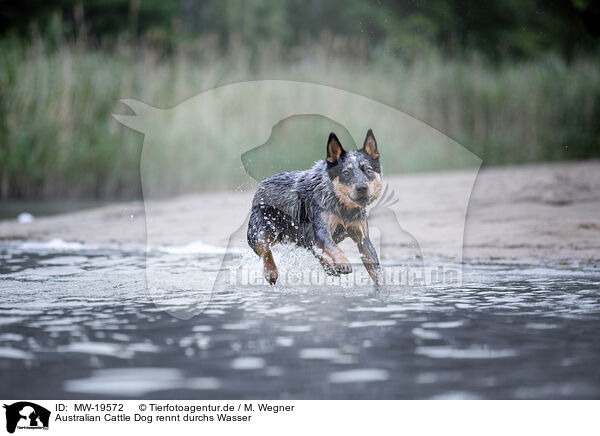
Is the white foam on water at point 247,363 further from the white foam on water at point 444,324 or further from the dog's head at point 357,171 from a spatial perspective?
the dog's head at point 357,171

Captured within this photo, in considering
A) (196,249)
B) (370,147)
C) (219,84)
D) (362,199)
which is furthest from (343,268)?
(219,84)

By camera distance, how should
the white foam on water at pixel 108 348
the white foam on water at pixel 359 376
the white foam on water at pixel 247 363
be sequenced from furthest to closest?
the white foam on water at pixel 108 348 → the white foam on water at pixel 247 363 → the white foam on water at pixel 359 376

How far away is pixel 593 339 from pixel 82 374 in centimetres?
284

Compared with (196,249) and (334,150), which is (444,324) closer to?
(334,150)

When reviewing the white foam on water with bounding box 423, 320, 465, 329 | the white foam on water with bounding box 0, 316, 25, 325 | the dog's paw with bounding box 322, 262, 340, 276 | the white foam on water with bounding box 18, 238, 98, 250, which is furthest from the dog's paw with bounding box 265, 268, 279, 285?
the white foam on water with bounding box 18, 238, 98, 250

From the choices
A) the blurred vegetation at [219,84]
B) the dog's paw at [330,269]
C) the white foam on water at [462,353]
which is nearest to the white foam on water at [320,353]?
the white foam on water at [462,353]

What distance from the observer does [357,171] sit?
244 inches

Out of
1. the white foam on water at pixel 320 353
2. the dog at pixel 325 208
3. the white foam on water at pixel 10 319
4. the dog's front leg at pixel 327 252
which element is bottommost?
the white foam on water at pixel 320 353

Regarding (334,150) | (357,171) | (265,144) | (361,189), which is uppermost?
(265,144)

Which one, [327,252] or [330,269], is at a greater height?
[327,252]

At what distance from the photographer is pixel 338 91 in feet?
53.6

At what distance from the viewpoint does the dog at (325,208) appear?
6.22 meters

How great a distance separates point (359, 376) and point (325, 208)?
2701 millimetres

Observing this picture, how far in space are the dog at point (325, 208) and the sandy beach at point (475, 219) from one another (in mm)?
2450
